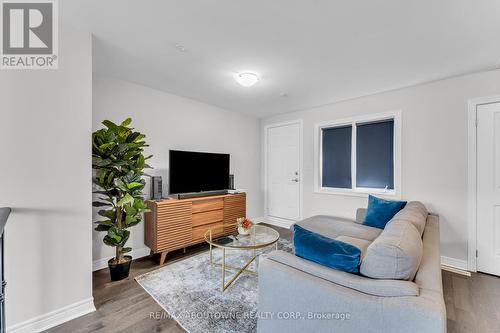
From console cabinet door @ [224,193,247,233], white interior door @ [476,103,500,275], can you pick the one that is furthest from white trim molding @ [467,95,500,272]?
console cabinet door @ [224,193,247,233]

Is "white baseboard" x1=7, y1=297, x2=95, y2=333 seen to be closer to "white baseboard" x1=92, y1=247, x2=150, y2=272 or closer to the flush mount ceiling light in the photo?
"white baseboard" x1=92, y1=247, x2=150, y2=272

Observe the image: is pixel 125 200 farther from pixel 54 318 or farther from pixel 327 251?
pixel 327 251

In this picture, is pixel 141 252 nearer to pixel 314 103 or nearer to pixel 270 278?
pixel 270 278

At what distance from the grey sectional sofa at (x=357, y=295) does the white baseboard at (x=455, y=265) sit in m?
1.89

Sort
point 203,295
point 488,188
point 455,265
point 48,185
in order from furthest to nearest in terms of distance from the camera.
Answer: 1. point 455,265
2. point 488,188
3. point 203,295
4. point 48,185

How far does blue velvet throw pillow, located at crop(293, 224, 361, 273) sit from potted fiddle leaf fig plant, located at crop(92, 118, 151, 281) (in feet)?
5.78

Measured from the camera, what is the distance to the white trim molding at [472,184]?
2.65m

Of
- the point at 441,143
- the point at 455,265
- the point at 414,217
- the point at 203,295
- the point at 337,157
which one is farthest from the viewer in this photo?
the point at 337,157

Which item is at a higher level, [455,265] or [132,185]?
[132,185]

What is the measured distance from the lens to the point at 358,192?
3.60 metres

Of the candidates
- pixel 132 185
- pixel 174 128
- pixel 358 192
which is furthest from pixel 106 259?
pixel 358 192

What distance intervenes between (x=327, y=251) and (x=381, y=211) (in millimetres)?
1959

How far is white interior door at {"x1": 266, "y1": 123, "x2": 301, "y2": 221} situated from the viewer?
14.5 feet

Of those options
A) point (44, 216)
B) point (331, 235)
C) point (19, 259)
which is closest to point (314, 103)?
point (331, 235)
